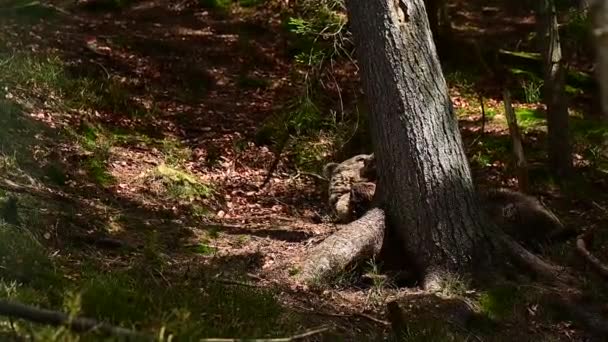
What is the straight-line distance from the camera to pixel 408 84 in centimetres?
805

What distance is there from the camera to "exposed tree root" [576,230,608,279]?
8125 millimetres

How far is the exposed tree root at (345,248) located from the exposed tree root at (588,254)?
81.1 inches

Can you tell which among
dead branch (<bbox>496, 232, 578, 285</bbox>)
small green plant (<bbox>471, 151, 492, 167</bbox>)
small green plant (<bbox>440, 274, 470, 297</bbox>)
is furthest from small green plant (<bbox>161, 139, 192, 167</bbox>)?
dead branch (<bbox>496, 232, 578, 285</bbox>)

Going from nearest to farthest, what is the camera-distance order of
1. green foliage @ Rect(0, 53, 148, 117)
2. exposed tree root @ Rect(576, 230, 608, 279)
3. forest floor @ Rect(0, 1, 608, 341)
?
forest floor @ Rect(0, 1, 608, 341) → exposed tree root @ Rect(576, 230, 608, 279) → green foliage @ Rect(0, 53, 148, 117)

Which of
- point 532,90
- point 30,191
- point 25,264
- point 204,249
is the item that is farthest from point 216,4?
point 25,264

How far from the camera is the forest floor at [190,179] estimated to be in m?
5.91

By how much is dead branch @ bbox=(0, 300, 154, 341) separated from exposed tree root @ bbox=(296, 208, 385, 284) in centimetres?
443

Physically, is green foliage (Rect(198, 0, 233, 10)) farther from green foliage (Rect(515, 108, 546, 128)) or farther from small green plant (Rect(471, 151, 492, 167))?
small green plant (Rect(471, 151, 492, 167))

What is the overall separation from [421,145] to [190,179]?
3666 mm

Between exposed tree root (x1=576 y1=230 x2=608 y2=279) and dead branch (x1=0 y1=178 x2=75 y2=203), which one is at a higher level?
dead branch (x1=0 y1=178 x2=75 y2=203)

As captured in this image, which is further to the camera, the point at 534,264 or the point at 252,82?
the point at 252,82

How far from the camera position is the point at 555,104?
11453mm

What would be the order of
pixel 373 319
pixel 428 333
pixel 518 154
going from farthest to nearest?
1. pixel 518 154
2. pixel 373 319
3. pixel 428 333

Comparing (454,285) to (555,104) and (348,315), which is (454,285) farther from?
(555,104)
